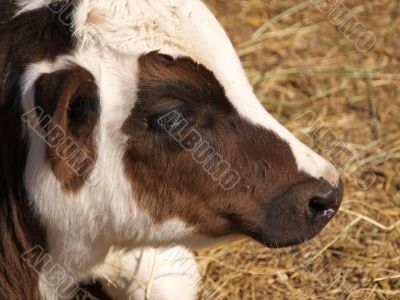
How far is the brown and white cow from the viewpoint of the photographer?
2.88m

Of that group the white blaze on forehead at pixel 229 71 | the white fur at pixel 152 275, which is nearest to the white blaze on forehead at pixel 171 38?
the white blaze on forehead at pixel 229 71

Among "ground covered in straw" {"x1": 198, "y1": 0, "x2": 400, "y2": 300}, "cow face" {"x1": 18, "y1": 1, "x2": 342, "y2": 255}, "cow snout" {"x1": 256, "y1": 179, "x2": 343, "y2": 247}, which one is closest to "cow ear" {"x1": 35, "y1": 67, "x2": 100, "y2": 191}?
"cow face" {"x1": 18, "y1": 1, "x2": 342, "y2": 255}

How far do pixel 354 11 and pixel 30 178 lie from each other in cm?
354

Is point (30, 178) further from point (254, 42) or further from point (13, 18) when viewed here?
point (254, 42)

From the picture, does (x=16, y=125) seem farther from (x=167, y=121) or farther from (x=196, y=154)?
(x=196, y=154)

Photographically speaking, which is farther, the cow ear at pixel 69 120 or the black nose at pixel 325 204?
the black nose at pixel 325 204

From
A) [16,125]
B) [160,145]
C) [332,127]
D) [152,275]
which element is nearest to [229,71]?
[160,145]

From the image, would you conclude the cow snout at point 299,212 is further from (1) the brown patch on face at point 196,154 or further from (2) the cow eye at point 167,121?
(2) the cow eye at point 167,121

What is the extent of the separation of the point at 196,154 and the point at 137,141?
22 cm

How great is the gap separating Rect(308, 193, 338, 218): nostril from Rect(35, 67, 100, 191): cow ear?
32.6 inches

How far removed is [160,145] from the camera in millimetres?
2924

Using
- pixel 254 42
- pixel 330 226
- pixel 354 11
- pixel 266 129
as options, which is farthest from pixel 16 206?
pixel 354 11

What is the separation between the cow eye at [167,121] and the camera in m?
2.87

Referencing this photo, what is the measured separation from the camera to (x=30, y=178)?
297 cm
